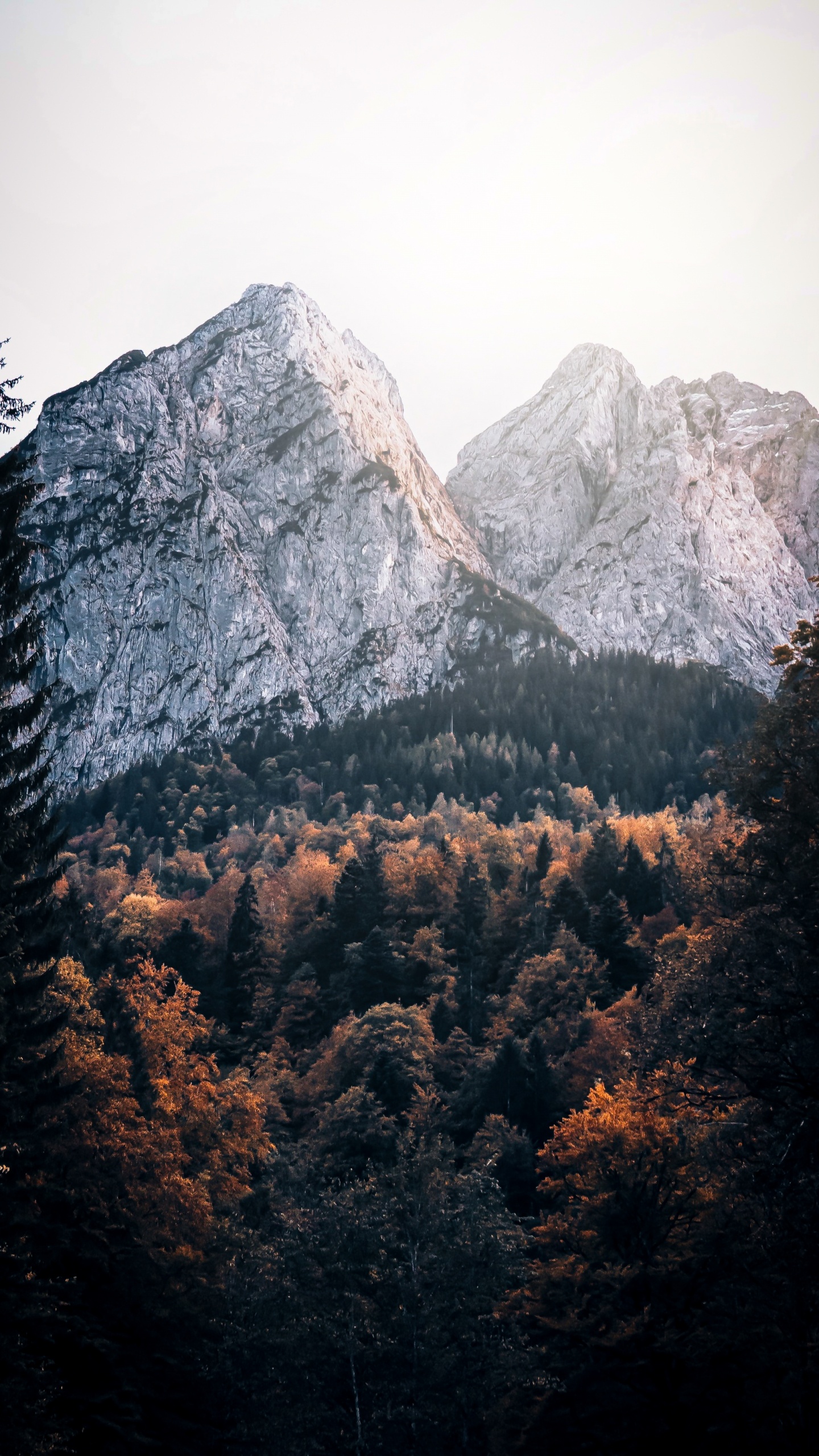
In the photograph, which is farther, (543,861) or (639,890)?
(543,861)

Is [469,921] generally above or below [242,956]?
below

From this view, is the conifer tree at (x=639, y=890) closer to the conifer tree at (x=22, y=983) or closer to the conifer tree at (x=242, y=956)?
the conifer tree at (x=242, y=956)

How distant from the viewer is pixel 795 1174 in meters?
23.2

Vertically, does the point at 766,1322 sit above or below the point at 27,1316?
below

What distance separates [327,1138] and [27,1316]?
Answer: 31.7 metres

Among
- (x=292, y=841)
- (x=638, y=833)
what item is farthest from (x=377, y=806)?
(x=638, y=833)

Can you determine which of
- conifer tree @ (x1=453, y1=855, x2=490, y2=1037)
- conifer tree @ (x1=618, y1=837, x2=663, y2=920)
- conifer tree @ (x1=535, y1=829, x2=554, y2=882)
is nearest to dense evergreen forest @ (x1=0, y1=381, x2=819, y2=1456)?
conifer tree @ (x1=453, y1=855, x2=490, y2=1037)

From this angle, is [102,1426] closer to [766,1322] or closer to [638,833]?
[766,1322]

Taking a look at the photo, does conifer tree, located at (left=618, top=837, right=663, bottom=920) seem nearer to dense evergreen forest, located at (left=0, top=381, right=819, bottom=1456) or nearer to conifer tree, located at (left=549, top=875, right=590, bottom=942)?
conifer tree, located at (left=549, top=875, right=590, bottom=942)

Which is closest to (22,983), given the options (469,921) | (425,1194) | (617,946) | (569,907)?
(425,1194)

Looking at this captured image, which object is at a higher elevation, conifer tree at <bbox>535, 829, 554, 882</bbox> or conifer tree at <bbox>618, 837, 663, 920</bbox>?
conifer tree at <bbox>535, 829, 554, 882</bbox>

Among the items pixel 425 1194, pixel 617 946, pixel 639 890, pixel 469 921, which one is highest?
pixel 469 921

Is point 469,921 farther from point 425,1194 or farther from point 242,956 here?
point 425,1194

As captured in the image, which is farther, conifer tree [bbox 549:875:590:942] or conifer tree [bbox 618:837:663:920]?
conifer tree [bbox 618:837:663:920]
